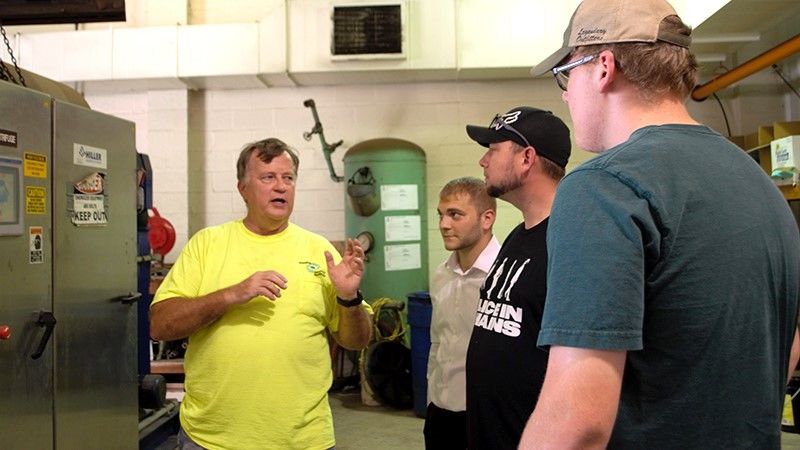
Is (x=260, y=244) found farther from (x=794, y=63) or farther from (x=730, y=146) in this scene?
(x=794, y=63)

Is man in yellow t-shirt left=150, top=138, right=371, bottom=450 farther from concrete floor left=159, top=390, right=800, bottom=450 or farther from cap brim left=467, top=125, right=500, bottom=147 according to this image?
concrete floor left=159, top=390, right=800, bottom=450

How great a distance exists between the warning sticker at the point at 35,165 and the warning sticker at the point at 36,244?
0.16 m

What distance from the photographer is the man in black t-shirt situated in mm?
1456

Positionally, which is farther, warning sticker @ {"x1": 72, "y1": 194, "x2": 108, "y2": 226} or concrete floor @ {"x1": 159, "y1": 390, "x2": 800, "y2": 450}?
concrete floor @ {"x1": 159, "y1": 390, "x2": 800, "y2": 450}

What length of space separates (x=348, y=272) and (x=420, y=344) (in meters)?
2.36

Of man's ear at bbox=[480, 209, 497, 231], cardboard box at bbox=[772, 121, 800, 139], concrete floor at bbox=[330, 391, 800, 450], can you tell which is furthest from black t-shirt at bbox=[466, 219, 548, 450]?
cardboard box at bbox=[772, 121, 800, 139]

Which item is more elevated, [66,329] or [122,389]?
[66,329]

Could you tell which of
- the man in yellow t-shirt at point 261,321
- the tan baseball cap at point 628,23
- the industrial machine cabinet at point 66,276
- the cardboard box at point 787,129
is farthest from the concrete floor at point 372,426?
the tan baseball cap at point 628,23

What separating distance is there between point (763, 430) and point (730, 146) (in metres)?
0.37

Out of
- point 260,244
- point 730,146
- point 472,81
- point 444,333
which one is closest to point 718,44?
point 472,81

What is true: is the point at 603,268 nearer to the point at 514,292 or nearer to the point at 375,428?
the point at 514,292

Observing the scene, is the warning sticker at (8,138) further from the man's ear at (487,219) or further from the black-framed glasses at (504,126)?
the man's ear at (487,219)

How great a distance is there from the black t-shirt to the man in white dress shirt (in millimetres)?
644

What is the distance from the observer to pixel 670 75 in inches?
33.4
